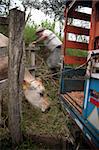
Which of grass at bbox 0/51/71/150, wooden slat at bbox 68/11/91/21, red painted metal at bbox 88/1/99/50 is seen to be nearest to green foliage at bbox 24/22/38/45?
wooden slat at bbox 68/11/91/21

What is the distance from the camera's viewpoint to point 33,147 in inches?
147

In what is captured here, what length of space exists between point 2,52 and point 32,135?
1.23 m

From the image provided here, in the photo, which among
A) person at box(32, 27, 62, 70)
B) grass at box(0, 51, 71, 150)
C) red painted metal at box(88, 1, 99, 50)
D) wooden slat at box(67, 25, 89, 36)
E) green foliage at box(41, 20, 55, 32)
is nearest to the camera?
red painted metal at box(88, 1, 99, 50)

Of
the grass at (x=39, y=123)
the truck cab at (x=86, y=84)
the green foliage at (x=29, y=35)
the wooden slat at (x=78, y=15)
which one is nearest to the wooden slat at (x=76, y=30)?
the truck cab at (x=86, y=84)

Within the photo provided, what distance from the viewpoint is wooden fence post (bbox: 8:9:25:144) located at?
3.33m

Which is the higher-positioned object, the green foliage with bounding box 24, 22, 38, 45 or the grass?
the green foliage with bounding box 24, 22, 38, 45

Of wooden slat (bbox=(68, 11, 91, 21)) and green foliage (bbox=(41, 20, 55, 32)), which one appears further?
green foliage (bbox=(41, 20, 55, 32))

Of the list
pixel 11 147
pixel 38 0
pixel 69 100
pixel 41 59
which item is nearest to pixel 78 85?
pixel 69 100

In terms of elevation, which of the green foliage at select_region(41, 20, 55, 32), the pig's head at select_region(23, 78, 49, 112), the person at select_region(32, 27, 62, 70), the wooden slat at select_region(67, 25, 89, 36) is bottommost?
the pig's head at select_region(23, 78, 49, 112)

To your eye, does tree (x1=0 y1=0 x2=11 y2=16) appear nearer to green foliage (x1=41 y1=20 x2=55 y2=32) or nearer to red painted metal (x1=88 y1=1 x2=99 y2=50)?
green foliage (x1=41 y1=20 x2=55 y2=32)

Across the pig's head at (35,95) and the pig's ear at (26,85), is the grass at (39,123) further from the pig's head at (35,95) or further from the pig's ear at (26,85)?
the pig's ear at (26,85)

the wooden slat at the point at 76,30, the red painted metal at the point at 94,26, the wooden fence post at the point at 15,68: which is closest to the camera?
the wooden fence post at the point at 15,68

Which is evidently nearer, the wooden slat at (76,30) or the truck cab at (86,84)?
the truck cab at (86,84)

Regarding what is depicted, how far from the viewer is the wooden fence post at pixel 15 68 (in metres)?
3.33
